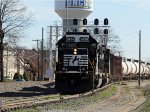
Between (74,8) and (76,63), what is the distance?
124 feet

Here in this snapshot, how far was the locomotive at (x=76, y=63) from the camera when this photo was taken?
1071 inches

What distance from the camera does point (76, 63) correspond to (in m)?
27.2

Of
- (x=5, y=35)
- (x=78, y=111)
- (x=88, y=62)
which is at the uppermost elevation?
(x=5, y=35)

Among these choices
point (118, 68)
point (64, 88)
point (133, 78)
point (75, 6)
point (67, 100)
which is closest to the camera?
point (67, 100)

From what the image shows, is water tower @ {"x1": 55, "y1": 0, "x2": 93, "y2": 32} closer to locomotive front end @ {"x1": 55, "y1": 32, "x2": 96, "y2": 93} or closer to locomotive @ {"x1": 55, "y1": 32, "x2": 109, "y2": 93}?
locomotive @ {"x1": 55, "y1": 32, "x2": 109, "y2": 93}

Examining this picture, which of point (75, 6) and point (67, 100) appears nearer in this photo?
point (67, 100)

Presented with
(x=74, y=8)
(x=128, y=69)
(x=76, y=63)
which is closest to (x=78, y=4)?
(x=74, y=8)

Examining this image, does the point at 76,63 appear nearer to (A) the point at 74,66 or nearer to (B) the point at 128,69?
(A) the point at 74,66

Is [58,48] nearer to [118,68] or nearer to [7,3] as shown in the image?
[118,68]

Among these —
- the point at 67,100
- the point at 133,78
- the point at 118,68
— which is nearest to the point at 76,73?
the point at 67,100

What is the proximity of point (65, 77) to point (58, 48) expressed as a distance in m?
2.28

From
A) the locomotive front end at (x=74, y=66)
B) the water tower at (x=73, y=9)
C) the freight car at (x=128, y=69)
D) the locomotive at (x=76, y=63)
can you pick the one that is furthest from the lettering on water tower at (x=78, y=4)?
the locomotive front end at (x=74, y=66)

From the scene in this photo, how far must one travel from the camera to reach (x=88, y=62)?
27781 mm

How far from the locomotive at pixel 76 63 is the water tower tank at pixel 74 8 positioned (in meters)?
35.4
